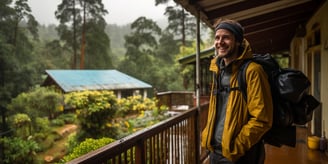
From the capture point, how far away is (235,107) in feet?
4.61

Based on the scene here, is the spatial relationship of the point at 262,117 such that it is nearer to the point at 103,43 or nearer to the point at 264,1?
the point at 264,1

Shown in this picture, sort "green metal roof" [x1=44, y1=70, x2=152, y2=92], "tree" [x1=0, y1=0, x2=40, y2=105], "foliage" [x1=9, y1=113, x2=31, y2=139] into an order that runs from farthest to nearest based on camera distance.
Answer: "green metal roof" [x1=44, y1=70, x2=152, y2=92], "tree" [x1=0, y1=0, x2=40, y2=105], "foliage" [x1=9, y1=113, x2=31, y2=139]

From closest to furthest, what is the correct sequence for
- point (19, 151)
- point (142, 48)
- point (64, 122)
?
point (19, 151) < point (64, 122) < point (142, 48)

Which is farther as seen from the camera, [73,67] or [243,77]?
[73,67]

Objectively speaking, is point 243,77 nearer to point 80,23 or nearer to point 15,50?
point 15,50

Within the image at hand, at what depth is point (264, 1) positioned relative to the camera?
310 cm

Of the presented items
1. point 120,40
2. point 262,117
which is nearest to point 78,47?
point 120,40

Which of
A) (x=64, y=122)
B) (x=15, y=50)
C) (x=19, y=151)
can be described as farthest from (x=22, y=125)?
(x=15, y=50)

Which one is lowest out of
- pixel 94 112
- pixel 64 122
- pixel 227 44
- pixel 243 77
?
pixel 64 122

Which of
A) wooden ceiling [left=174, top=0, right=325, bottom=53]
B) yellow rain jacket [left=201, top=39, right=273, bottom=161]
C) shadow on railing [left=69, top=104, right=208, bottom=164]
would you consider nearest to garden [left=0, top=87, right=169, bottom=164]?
shadow on railing [left=69, top=104, right=208, bottom=164]

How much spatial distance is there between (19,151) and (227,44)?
11.4m

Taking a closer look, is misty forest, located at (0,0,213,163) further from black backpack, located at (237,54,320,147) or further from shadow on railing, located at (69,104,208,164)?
black backpack, located at (237,54,320,147)

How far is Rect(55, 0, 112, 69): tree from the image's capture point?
24.2m

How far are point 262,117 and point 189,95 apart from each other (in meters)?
12.2
